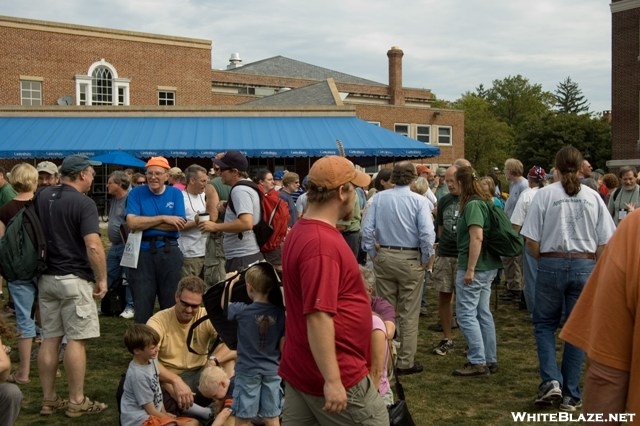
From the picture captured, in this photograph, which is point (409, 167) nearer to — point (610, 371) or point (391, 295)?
point (391, 295)

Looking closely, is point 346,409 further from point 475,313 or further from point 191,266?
point 191,266

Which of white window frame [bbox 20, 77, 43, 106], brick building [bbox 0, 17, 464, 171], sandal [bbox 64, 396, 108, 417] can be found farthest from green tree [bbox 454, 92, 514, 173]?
sandal [bbox 64, 396, 108, 417]

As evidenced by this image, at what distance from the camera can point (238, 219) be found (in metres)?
6.07

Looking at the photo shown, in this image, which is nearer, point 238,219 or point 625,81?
point 238,219

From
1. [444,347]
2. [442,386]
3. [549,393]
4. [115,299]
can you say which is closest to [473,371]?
[442,386]

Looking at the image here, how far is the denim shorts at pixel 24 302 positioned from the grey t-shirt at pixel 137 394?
5.68 feet

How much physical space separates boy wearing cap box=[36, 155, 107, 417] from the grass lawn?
1.20 ft

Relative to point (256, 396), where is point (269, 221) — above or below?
above

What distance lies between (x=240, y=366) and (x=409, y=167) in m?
3.01

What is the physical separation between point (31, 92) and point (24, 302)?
36910mm

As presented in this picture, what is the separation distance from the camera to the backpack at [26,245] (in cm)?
579

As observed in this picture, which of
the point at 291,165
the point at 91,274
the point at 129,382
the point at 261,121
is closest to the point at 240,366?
the point at 129,382

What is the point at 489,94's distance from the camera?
9188cm

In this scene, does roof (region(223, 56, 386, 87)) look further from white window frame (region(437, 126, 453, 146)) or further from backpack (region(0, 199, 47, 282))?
backpack (region(0, 199, 47, 282))
